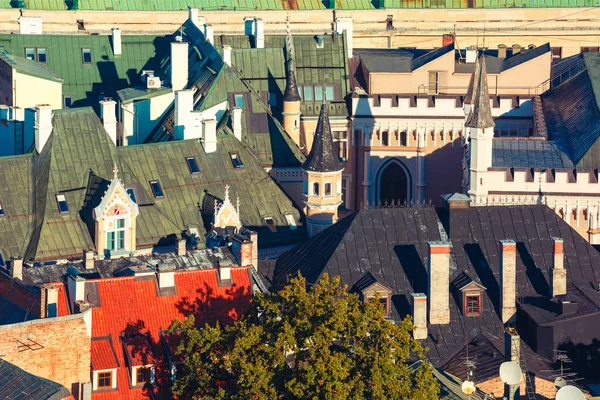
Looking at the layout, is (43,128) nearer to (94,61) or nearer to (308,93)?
(308,93)

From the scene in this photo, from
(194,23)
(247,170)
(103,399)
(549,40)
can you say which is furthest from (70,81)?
(103,399)

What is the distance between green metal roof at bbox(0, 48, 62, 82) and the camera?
5064 inches

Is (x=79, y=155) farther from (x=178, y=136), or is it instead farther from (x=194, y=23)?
(x=194, y=23)

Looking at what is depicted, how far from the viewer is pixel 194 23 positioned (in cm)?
14562

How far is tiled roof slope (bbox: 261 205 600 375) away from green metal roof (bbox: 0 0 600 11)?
5937cm

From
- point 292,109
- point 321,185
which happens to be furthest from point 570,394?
point 292,109

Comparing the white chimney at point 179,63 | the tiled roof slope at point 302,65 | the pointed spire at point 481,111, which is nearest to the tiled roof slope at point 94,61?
the tiled roof slope at point 302,65

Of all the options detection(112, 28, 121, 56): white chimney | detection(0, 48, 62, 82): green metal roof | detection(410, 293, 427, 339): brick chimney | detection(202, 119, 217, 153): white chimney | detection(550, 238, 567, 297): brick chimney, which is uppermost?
detection(112, 28, 121, 56): white chimney

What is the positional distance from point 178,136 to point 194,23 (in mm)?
25019

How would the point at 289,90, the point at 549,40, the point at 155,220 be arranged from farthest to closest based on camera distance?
the point at 549,40 < the point at 289,90 < the point at 155,220

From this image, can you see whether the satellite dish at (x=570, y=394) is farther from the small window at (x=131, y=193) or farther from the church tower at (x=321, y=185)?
the small window at (x=131, y=193)

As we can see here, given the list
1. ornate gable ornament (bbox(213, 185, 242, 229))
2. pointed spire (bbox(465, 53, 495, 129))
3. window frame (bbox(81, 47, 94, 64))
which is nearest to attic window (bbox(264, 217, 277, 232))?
ornate gable ornament (bbox(213, 185, 242, 229))

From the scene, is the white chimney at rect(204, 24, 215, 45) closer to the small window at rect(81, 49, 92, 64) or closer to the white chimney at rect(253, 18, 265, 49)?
the white chimney at rect(253, 18, 265, 49)

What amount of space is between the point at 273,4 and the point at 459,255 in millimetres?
65554
